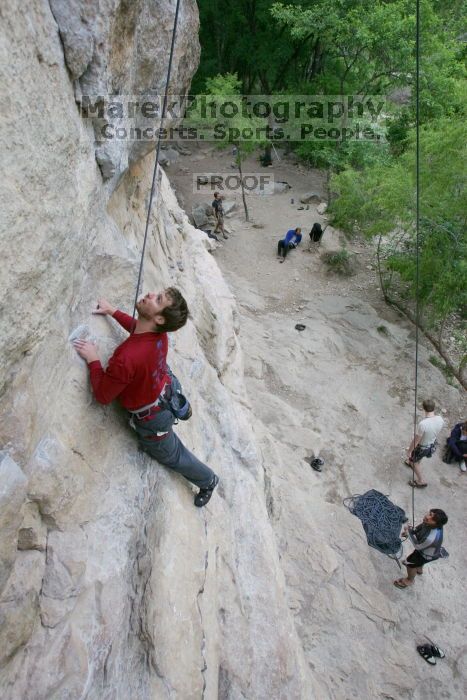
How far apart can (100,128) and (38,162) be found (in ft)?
3.35

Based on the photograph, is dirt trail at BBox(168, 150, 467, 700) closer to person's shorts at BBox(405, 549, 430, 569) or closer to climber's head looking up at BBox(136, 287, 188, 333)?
person's shorts at BBox(405, 549, 430, 569)

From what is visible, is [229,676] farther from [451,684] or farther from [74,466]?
[451,684]

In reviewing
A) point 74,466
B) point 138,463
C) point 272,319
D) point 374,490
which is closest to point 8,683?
point 74,466

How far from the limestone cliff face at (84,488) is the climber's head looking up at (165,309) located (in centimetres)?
46

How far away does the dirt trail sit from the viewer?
5.14 metres

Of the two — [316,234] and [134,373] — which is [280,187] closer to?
[316,234]

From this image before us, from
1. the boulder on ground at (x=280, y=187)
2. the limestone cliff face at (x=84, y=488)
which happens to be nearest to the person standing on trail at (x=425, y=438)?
the limestone cliff face at (x=84, y=488)

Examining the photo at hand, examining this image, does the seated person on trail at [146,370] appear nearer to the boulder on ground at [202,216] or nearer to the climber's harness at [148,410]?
the climber's harness at [148,410]

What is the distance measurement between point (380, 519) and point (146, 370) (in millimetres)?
5629

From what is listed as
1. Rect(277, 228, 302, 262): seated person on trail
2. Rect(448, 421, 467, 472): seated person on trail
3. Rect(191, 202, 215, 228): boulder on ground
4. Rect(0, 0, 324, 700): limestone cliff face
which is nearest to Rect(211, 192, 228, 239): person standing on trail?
Rect(191, 202, 215, 228): boulder on ground

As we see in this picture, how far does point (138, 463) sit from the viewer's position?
3146mm

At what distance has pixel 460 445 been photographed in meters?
8.16

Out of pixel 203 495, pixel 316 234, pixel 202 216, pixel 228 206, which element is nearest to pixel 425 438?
pixel 203 495

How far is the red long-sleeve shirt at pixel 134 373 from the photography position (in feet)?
8.88
